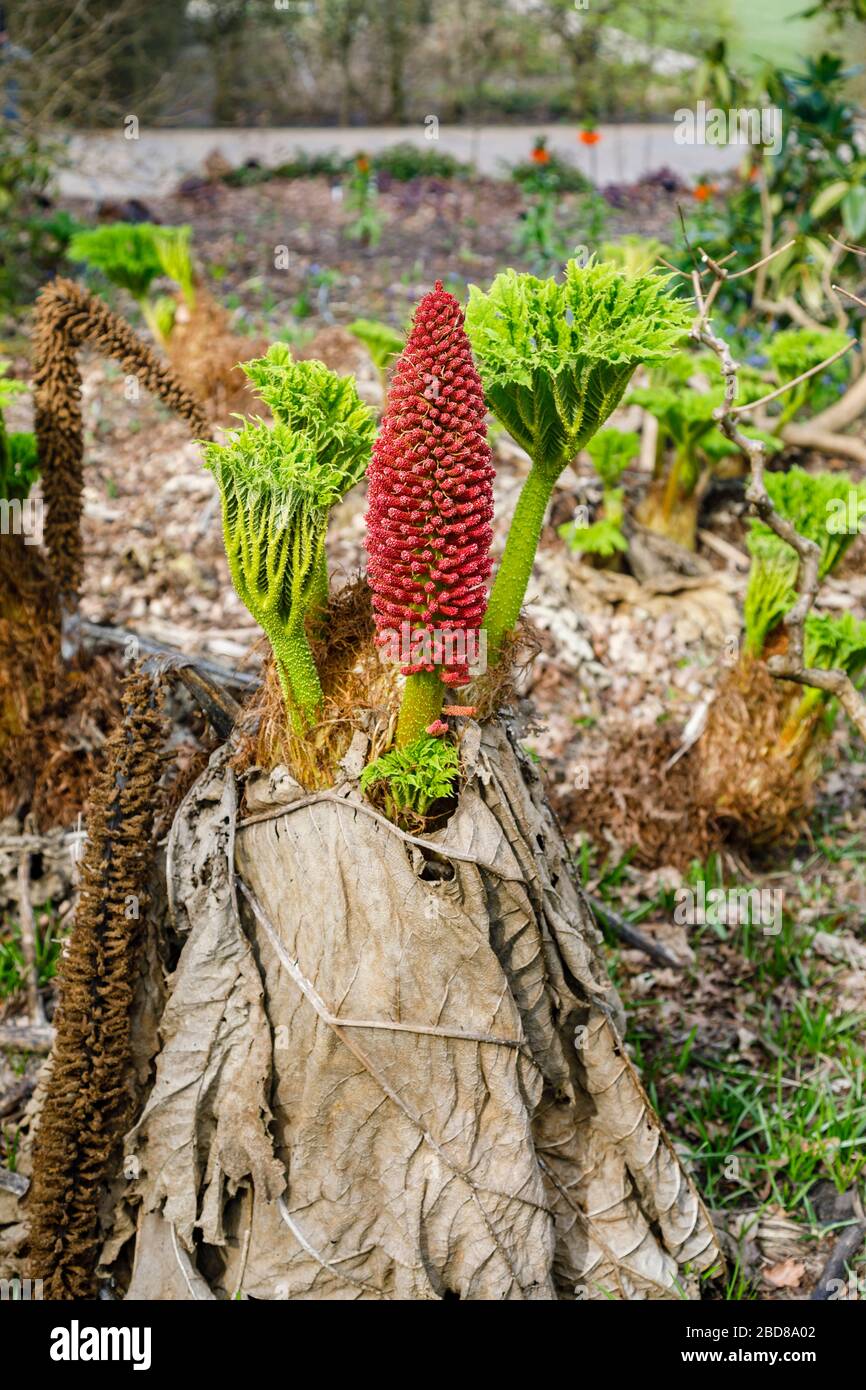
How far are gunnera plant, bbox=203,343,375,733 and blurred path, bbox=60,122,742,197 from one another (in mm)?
9330

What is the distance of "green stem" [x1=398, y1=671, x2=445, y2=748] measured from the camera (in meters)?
1.85

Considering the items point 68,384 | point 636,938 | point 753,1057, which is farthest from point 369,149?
point 753,1057

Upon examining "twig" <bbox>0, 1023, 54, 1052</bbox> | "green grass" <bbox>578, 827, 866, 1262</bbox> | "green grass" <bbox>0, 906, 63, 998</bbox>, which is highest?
"green grass" <bbox>0, 906, 63, 998</bbox>

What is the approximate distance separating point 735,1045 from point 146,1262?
174 cm

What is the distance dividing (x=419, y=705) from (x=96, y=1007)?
33.9 inches

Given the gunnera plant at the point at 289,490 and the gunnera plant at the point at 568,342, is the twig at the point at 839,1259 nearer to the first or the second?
the gunnera plant at the point at 289,490

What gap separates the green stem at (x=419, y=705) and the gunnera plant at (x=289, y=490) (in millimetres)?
162

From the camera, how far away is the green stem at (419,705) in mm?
1847

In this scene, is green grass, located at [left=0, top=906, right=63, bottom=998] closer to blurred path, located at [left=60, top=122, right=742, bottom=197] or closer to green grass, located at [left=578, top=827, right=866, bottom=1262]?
green grass, located at [left=578, top=827, right=866, bottom=1262]

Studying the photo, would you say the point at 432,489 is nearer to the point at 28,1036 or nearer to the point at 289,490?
the point at 289,490

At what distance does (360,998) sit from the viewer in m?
1.96

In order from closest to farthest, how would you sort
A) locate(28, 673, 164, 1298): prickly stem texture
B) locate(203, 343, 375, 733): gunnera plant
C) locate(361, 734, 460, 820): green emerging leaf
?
locate(203, 343, 375, 733): gunnera plant
locate(361, 734, 460, 820): green emerging leaf
locate(28, 673, 164, 1298): prickly stem texture

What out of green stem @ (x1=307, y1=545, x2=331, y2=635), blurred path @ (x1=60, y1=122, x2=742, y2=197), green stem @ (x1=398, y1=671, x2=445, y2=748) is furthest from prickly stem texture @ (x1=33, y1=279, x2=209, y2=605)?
blurred path @ (x1=60, y1=122, x2=742, y2=197)

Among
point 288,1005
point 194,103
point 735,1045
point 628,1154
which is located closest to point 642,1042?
point 735,1045
